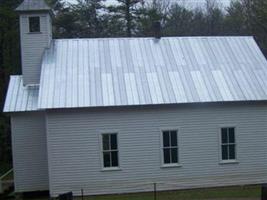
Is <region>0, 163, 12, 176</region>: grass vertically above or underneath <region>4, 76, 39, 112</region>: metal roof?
underneath

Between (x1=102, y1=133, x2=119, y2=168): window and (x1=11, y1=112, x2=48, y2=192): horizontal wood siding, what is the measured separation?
344cm

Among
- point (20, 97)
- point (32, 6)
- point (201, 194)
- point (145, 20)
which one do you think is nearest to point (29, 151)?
point (20, 97)

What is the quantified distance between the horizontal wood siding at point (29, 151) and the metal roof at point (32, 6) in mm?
5717

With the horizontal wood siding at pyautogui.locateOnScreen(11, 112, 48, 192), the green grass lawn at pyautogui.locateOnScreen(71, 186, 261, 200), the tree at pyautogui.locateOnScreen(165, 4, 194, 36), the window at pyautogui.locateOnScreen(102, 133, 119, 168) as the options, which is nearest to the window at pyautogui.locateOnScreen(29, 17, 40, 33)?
the horizontal wood siding at pyautogui.locateOnScreen(11, 112, 48, 192)

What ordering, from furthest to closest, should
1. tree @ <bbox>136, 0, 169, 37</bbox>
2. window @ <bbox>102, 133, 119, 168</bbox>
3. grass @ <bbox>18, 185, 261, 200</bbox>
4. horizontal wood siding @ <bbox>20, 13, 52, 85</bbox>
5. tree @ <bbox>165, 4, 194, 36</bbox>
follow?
1. tree @ <bbox>165, 4, 194, 36</bbox>
2. tree @ <bbox>136, 0, 169, 37</bbox>
3. horizontal wood siding @ <bbox>20, 13, 52, 85</bbox>
4. window @ <bbox>102, 133, 119, 168</bbox>
5. grass @ <bbox>18, 185, 261, 200</bbox>

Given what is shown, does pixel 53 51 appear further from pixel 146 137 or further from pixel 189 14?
pixel 189 14

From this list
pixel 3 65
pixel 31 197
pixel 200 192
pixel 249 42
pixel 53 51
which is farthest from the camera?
pixel 3 65

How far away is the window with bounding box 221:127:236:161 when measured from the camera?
2581 cm

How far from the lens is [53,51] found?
27.9 metres

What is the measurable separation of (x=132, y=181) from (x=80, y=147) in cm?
283

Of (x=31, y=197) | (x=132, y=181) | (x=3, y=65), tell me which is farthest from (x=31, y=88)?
(x=3, y=65)

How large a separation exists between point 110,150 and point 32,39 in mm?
7772

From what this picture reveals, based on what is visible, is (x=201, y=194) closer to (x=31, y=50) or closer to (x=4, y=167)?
(x=31, y=50)

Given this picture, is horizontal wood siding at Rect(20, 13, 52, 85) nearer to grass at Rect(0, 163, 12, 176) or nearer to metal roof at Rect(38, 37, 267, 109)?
metal roof at Rect(38, 37, 267, 109)
